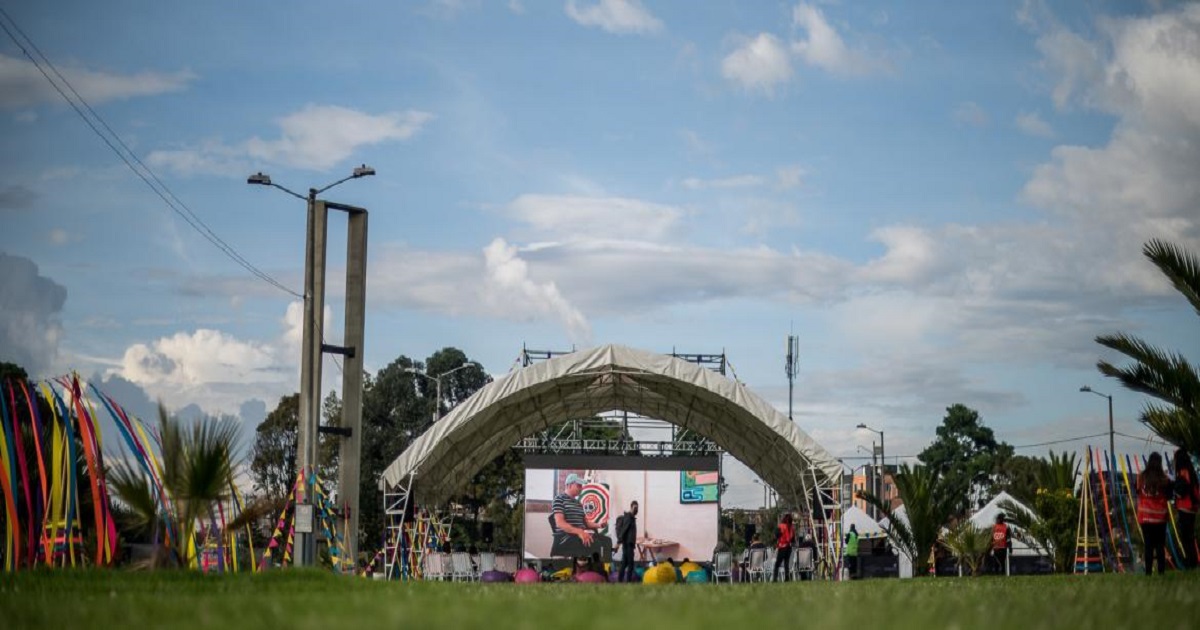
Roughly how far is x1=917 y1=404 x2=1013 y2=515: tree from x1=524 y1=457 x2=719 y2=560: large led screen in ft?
189

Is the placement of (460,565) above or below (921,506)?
below

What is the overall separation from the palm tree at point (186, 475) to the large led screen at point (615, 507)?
1030 inches

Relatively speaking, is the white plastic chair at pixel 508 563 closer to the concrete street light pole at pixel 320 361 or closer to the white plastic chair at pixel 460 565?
the white plastic chair at pixel 460 565

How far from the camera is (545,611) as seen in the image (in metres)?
7.05

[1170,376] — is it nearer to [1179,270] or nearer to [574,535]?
[1179,270]

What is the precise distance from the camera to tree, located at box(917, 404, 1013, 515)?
9369 cm

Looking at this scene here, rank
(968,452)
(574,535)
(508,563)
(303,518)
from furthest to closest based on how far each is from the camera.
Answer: (968,452) < (508,563) < (574,535) < (303,518)

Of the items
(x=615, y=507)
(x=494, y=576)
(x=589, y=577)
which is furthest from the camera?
(x=615, y=507)

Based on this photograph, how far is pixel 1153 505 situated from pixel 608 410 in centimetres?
2605

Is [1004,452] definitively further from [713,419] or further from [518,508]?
[713,419]

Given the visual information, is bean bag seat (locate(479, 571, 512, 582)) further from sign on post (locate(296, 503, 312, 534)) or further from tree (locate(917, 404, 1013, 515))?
tree (locate(917, 404, 1013, 515))

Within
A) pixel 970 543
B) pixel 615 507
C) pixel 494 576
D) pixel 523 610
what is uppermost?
pixel 615 507

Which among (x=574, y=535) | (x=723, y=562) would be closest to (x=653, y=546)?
(x=574, y=535)

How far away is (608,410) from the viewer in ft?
137
